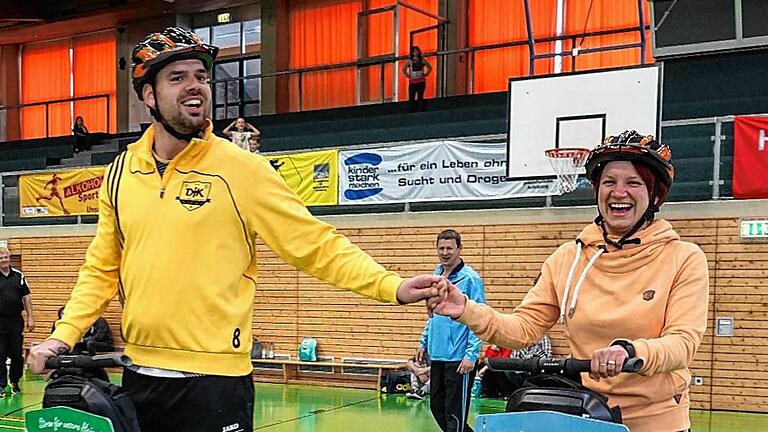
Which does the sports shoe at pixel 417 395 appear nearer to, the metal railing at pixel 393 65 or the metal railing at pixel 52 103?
the metal railing at pixel 393 65

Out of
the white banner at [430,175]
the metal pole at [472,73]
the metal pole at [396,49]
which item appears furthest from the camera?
the metal pole at [396,49]

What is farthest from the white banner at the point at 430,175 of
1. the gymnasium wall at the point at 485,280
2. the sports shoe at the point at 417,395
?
the sports shoe at the point at 417,395

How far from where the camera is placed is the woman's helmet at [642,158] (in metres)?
2.78

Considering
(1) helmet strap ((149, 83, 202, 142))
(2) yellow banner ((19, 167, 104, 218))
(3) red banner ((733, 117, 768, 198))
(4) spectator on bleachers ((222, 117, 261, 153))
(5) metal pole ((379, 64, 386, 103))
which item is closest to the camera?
(1) helmet strap ((149, 83, 202, 142))

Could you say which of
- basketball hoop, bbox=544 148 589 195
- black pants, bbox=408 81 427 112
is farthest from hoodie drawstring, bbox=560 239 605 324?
black pants, bbox=408 81 427 112

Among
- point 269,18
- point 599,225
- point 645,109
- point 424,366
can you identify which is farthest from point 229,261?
point 269,18

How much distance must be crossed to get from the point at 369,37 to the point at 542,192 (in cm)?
966

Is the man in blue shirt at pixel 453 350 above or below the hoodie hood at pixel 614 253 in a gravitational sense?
below

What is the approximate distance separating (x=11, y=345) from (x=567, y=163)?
8.57m

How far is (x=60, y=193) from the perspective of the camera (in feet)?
54.5

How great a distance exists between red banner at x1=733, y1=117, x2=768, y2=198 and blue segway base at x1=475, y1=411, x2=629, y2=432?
31.5 ft

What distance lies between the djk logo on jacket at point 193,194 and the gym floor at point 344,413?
685 centimetres

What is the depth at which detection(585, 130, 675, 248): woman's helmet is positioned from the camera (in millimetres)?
2775

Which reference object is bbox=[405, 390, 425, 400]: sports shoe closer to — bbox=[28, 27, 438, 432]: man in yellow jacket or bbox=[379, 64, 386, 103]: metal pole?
bbox=[28, 27, 438, 432]: man in yellow jacket
